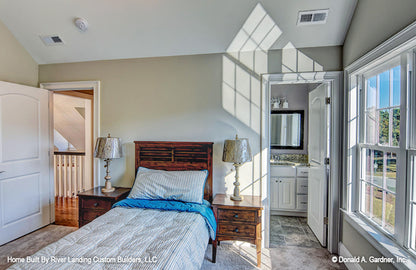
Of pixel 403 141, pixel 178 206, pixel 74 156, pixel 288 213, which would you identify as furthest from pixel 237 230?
pixel 74 156

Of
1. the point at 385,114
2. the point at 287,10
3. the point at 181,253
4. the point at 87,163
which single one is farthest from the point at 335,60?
the point at 87,163

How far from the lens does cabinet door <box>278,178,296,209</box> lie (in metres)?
3.59

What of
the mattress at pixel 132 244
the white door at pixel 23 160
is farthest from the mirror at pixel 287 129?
the white door at pixel 23 160

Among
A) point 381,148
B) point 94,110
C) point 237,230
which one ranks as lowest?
point 237,230

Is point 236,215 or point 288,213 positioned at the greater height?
point 236,215

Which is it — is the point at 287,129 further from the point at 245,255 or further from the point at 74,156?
the point at 74,156

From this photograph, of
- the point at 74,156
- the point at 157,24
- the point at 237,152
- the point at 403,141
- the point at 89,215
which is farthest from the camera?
the point at 74,156

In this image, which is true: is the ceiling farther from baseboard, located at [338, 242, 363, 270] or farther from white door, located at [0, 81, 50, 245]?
baseboard, located at [338, 242, 363, 270]

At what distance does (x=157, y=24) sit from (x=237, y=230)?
2482 mm

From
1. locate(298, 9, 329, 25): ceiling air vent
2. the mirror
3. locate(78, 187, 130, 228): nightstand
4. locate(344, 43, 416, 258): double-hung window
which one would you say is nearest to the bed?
locate(78, 187, 130, 228): nightstand

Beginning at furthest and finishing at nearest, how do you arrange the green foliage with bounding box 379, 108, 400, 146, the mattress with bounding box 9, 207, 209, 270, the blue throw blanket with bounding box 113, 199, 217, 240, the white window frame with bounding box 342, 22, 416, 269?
the blue throw blanket with bounding box 113, 199, 217, 240 < the green foliage with bounding box 379, 108, 400, 146 < the white window frame with bounding box 342, 22, 416, 269 < the mattress with bounding box 9, 207, 209, 270

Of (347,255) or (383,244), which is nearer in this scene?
(383,244)

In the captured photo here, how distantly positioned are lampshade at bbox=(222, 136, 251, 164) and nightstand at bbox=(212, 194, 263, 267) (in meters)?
0.48

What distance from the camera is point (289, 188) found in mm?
3598
